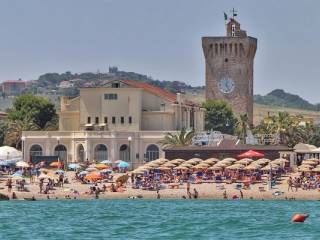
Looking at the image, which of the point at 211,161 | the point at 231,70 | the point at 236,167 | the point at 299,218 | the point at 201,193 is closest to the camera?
the point at 299,218

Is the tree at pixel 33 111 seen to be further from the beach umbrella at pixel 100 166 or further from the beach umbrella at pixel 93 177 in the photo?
the beach umbrella at pixel 93 177

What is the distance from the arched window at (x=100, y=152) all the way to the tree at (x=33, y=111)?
18.0m

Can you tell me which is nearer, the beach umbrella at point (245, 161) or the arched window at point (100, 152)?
the beach umbrella at point (245, 161)

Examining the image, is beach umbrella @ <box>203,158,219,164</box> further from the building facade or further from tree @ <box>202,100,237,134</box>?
tree @ <box>202,100,237,134</box>

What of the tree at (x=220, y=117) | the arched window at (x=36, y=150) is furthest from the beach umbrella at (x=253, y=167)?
the tree at (x=220, y=117)

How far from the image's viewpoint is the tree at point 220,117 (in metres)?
186

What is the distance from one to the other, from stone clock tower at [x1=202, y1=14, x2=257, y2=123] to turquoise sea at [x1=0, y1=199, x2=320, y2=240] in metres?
71.8

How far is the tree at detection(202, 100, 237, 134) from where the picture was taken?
185500 millimetres

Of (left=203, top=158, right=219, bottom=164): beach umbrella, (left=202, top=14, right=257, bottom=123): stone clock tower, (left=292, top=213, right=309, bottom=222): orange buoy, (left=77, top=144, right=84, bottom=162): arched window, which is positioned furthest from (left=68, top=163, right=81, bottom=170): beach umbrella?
(left=202, top=14, right=257, bottom=123): stone clock tower

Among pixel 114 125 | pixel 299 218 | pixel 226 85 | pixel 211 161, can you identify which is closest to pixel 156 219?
pixel 299 218

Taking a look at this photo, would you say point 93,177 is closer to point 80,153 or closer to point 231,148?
point 231,148

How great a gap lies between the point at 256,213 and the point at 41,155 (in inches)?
1939

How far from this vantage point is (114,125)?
157750 mm

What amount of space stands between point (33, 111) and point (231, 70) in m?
32.6
